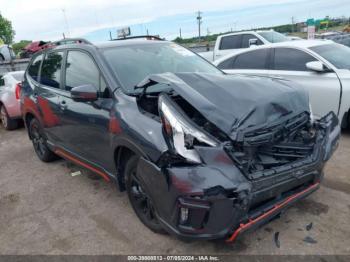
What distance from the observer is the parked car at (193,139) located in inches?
93.0

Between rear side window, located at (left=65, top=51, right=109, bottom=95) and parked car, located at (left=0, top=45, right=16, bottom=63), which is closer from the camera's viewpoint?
rear side window, located at (left=65, top=51, right=109, bottom=95)

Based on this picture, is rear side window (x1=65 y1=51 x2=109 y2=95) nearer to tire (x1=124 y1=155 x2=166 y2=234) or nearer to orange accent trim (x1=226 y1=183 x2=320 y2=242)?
tire (x1=124 y1=155 x2=166 y2=234)

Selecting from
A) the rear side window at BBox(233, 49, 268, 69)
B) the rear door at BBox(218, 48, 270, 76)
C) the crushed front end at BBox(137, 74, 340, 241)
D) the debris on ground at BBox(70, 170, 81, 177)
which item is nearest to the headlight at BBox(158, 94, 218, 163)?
the crushed front end at BBox(137, 74, 340, 241)

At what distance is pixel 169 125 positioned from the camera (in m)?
2.54

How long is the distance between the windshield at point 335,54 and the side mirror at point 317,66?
8.9 inches

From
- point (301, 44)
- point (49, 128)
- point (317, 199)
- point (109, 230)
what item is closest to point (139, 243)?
point (109, 230)

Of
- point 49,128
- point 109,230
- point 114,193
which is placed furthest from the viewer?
point 49,128

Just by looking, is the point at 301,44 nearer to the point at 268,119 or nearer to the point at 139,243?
the point at 268,119

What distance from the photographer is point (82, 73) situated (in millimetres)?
3846

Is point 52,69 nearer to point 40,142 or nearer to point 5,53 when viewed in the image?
point 40,142

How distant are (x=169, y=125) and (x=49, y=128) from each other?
2766mm

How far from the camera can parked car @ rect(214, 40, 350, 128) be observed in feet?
17.1

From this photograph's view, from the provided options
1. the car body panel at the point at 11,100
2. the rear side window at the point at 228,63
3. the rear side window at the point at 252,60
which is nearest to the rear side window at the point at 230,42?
the rear side window at the point at 228,63

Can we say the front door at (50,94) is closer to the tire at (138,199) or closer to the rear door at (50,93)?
the rear door at (50,93)
